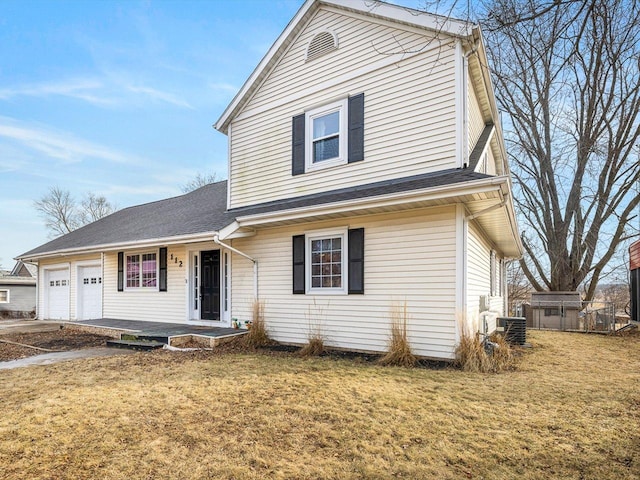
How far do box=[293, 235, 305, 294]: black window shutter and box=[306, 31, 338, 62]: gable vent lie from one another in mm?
4141

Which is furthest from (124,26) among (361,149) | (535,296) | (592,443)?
(535,296)

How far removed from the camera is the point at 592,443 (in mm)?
3121

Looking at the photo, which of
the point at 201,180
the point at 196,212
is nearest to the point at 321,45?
the point at 196,212

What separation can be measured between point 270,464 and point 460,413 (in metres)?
2.09

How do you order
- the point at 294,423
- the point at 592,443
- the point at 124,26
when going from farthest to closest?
the point at 124,26, the point at 294,423, the point at 592,443

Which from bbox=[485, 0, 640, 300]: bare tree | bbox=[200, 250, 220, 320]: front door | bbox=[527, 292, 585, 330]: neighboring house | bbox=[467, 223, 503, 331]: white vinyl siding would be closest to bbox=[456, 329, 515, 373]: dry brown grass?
bbox=[467, 223, 503, 331]: white vinyl siding

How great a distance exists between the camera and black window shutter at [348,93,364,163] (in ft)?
25.1

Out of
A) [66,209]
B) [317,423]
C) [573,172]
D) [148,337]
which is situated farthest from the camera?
[66,209]

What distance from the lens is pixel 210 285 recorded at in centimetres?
986

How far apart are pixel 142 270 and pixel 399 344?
27.7 feet

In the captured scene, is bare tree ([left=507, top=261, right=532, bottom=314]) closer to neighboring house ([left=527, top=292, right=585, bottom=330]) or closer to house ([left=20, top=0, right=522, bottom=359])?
neighboring house ([left=527, top=292, right=585, bottom=330])

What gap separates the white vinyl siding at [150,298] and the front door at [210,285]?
514mm

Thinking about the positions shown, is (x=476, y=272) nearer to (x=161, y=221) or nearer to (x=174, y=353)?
(x=174, y=353)

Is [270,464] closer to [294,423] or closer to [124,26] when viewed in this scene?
[294,423]
